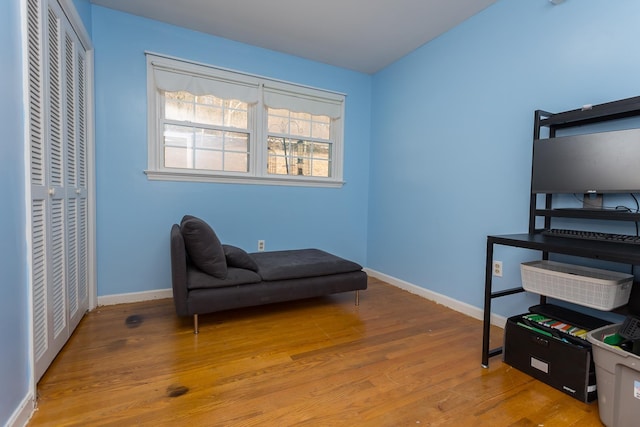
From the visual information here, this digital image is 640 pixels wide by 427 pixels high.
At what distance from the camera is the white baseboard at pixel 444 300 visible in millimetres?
2496

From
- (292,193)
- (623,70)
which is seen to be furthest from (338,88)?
(623,70)

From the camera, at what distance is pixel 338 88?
147 inches

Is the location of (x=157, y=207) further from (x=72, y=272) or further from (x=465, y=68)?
(x=465, y=68)

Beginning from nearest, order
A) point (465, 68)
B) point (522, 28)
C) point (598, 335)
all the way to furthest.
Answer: point (598, 335) < point (522, 28) < point (465, 68)

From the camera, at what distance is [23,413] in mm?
1308

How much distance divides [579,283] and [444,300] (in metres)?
1.40

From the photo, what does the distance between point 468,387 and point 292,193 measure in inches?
96.6

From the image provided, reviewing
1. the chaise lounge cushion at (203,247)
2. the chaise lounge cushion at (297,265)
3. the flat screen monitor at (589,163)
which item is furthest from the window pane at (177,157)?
the flat screen monitor at (589,163)

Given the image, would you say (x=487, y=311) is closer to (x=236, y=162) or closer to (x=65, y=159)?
(x=236, y=162)

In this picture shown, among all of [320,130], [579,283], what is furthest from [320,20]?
[579,283]

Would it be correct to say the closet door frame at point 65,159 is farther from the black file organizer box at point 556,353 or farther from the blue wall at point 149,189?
the black file organizer box at point 556,353

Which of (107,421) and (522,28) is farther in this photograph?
(522,28)

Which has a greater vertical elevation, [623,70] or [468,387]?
[623,70]

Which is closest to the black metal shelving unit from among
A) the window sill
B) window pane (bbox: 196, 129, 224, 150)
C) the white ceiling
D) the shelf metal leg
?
the shelf metal leg
